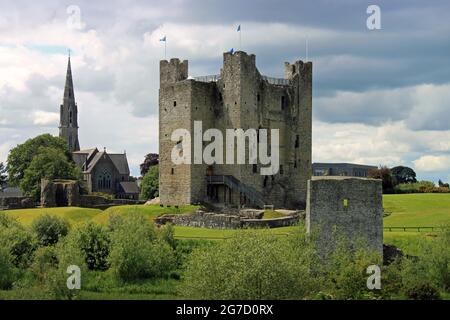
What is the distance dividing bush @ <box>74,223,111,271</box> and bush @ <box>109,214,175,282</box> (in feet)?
5.49

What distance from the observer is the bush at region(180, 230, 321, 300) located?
34000 millimetres

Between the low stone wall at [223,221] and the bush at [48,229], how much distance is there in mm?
8819

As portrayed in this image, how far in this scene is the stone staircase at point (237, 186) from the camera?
6712 cm

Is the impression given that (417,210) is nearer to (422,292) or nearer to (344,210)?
(344,210)

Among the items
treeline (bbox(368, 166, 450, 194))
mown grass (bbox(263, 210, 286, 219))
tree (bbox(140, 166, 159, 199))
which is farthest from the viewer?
tree (bbox(140, 166, 159, 199))

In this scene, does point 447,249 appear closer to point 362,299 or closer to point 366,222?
point 366,222

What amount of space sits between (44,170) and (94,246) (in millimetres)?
42894

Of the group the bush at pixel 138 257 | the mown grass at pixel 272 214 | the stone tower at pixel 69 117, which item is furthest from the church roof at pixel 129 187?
the bush at pixel 138 257

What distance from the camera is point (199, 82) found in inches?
2675

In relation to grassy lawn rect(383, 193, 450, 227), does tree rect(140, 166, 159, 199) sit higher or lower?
higher

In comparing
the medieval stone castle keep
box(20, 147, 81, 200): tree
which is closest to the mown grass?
the medieval stone castle keep

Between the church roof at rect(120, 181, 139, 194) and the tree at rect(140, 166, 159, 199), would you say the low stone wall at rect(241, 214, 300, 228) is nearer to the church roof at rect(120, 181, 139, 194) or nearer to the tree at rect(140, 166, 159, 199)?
the tree at rect(140, 166, 159, 199)

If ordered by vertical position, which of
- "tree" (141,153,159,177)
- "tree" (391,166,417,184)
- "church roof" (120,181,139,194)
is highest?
"tree" (141,153,159,177)

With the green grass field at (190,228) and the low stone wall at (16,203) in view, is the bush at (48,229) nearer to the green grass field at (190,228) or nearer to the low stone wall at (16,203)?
the green grass field at (190,228)
